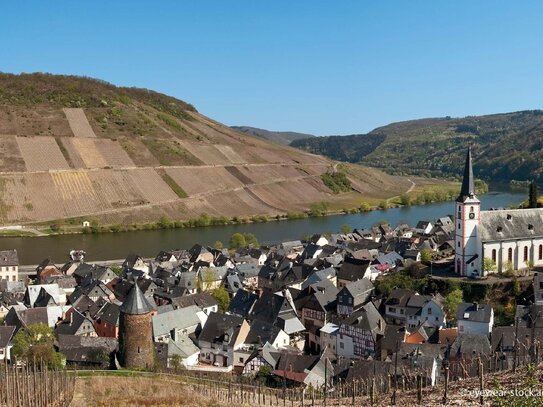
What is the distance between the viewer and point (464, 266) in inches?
1917

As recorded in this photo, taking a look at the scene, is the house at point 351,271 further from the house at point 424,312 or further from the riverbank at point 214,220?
the riverbank at point 214,220

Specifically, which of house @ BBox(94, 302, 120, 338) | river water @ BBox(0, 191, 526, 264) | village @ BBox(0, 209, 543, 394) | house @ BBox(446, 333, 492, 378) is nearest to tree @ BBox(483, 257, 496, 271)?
village @ BBox(0, 209, 543, 394)

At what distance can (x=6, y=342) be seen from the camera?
38281 mm

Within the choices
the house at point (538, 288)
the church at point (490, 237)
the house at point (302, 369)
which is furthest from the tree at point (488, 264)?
the house at point (302, 369)

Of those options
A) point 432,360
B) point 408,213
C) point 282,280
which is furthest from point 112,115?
point 432,360

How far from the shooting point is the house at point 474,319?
38.0 meters

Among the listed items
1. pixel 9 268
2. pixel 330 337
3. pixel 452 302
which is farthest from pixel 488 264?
pixel 9 268

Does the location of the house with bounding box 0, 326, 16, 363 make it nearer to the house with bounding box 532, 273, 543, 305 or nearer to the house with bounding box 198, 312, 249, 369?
the house with bounding box 198, 312, 249, 369

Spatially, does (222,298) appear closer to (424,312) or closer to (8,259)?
(424,312)

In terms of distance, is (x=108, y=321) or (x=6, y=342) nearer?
(x=6, y=342)

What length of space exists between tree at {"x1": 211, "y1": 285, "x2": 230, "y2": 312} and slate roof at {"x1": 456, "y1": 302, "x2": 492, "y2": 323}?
65.5 ft

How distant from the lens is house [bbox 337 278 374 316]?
45844 mm

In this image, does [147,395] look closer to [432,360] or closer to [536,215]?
[432,360]

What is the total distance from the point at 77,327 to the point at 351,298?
20.2 meters
